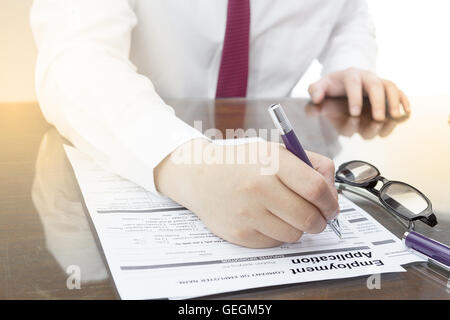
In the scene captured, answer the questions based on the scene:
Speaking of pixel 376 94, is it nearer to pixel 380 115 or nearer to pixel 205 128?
pixel 380 115

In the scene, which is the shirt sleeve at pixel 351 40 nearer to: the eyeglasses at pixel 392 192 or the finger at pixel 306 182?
the eyeglasses at pixel 392 192

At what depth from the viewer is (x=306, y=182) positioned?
1.52 feet

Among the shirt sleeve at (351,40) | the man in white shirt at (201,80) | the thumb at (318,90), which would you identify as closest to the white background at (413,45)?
the shirt sleeve at (351,40)

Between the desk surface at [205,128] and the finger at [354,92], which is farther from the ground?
the finger at [354,92]

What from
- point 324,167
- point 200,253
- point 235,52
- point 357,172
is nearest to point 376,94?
point 235,52

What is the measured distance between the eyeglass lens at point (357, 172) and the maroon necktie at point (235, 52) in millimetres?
467

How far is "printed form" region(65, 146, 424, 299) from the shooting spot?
41cm

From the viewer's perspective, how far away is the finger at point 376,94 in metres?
0.96

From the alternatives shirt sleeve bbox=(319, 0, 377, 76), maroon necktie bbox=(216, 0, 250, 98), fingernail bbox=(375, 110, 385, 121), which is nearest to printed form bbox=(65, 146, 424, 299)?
fingernail bbox=(375, 110, 385, 121)

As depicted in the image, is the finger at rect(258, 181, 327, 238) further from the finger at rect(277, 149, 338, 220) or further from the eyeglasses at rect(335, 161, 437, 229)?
the eyeglasses at rect(335, 161, 437, 229)

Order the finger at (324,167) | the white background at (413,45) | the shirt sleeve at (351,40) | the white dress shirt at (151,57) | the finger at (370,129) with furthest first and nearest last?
the white background at (413,45), the shirt sleeve at (351,40), the finger at (370,129), the white dress shirt at (151,57), the finger at (324,167)

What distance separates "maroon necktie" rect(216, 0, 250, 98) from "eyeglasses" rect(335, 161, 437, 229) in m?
0.46

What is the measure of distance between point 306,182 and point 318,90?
626mm
